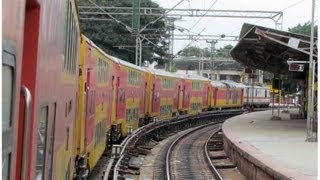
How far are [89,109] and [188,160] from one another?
9.53m

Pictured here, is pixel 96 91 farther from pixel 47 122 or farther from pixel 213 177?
pixel 47 122

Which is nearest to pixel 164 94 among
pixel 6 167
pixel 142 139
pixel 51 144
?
pixel 142 139

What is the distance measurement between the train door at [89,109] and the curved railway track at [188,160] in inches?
160

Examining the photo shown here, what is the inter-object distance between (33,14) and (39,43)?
0.49ft

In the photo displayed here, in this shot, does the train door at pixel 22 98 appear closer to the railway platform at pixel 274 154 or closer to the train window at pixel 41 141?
the train window at pixel 41 141

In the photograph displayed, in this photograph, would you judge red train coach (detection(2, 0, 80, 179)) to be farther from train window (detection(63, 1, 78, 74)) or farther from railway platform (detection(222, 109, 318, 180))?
railway platform (detection(222, 109, 318, 180))

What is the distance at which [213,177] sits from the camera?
16500 mm

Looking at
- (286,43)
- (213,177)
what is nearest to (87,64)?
(213,177)

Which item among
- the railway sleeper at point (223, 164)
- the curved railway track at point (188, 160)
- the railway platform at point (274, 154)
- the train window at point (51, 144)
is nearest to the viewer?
the train window at point (51, 144)

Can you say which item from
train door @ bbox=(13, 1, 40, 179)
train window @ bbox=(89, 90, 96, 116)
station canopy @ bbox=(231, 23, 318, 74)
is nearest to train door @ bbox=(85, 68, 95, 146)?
train window @ bbox=(89, 90, 96, 116)

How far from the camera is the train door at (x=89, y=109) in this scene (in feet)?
36.2

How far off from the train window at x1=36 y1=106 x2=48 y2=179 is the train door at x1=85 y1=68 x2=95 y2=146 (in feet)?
22.8

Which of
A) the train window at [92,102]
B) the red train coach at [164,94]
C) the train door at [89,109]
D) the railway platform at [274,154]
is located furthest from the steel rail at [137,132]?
the railway platform at [274,154]

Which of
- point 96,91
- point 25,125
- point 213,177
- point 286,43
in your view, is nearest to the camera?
point 25,125
